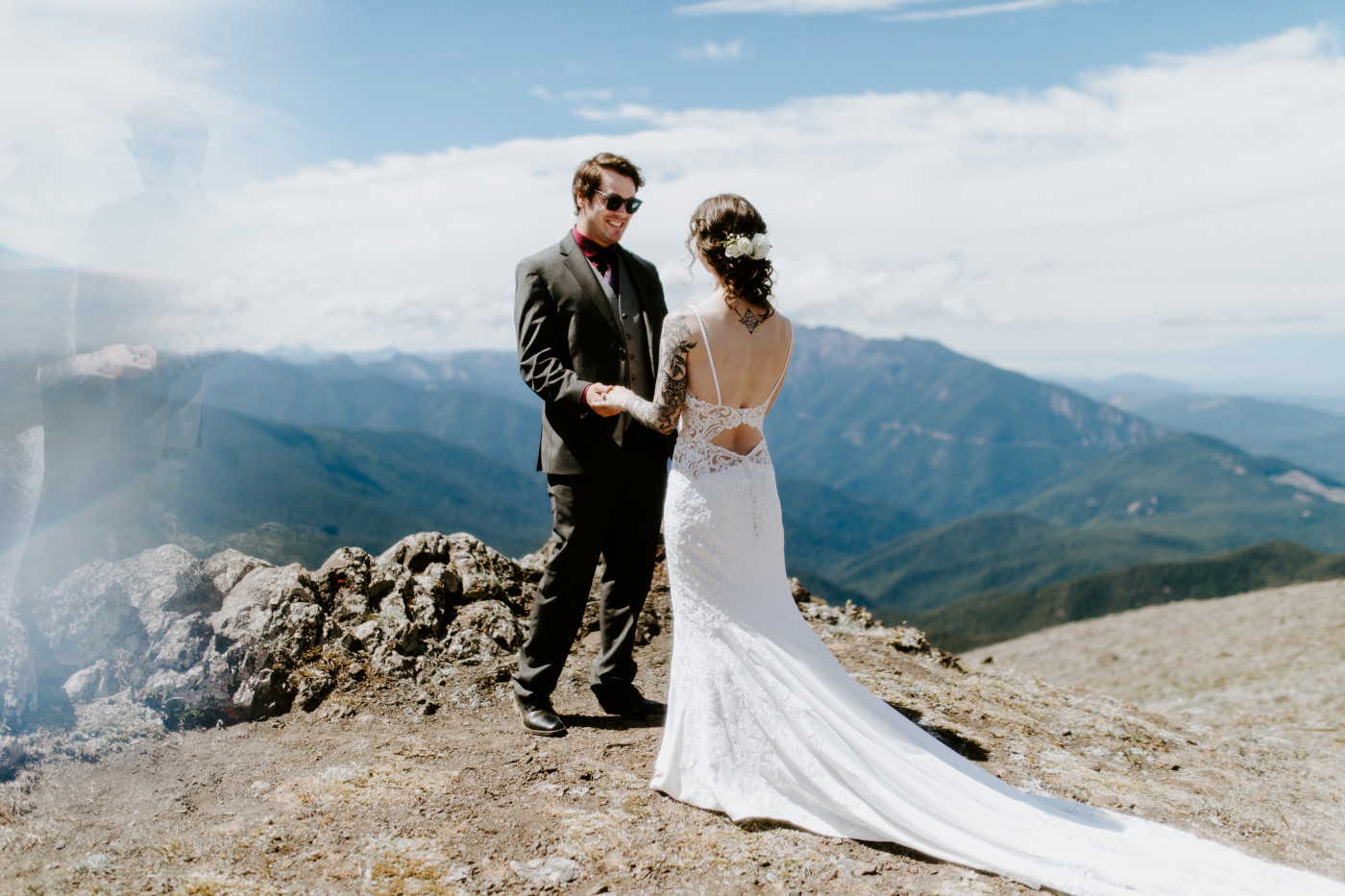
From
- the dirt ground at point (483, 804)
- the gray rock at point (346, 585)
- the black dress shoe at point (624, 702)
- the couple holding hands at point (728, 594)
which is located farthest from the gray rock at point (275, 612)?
the black dress shoe at point (624, 702)

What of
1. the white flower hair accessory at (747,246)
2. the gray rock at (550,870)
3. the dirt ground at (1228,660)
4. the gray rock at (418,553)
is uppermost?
the white flower hair accessory at (747,246)

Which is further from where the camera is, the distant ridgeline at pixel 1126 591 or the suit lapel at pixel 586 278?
the distant ridgeline at pixel 1126 591

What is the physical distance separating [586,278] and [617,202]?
0.53 m

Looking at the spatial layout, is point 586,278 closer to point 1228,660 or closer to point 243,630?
point 243,630

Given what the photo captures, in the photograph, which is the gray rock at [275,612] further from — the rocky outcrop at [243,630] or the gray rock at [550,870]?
the gray rock at [550,870]

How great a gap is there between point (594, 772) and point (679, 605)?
1180 mm

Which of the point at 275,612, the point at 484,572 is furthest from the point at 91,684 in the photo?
the point at 484,572

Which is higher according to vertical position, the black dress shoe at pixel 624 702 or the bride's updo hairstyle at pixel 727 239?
the bride's updo hairstyle at pixel 727 239

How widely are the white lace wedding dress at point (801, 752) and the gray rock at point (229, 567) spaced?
160 inches

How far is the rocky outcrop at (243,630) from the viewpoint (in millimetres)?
5590

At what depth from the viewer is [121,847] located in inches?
157

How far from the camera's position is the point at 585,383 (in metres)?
4.93

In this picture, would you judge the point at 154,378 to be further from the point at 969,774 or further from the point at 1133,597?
the point at 1133,597

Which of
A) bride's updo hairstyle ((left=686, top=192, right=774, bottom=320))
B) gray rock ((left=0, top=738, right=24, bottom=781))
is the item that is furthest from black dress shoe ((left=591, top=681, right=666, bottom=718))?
gray rock ((left=0, top=738, right=24, bottom=781))
